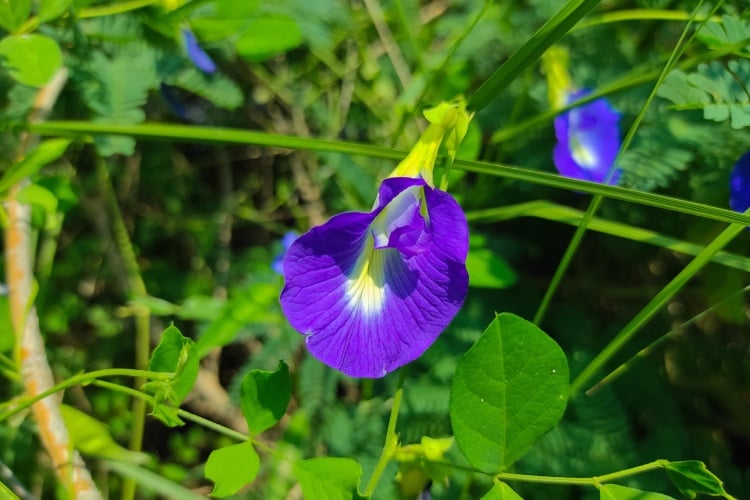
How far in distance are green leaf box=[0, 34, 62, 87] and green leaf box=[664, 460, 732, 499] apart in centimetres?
79

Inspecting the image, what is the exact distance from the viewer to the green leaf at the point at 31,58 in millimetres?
852

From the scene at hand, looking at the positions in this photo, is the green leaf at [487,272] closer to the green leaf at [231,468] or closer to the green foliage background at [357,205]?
the green foliage background at [357,205]

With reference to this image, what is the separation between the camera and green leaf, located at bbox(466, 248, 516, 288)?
39.5 inches

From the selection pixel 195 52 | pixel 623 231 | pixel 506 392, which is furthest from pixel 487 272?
pixel 195 52

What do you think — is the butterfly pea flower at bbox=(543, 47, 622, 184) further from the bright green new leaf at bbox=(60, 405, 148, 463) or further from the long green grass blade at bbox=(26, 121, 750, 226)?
the bright green new leaf at bbox=(60, 405, 148, 463)

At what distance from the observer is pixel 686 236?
115 centimetres

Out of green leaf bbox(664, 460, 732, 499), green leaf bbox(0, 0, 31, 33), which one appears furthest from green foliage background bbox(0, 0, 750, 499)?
green leaf bbox(664, 460, 732, 499)

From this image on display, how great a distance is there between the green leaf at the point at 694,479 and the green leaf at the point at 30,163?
2.56 feet

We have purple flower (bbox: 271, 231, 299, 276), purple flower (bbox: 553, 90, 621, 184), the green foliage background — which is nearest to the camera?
the green foliage background

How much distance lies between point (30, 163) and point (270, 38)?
1.26 feet

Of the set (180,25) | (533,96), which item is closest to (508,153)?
(533,96)

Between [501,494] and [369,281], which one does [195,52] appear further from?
[501,494]

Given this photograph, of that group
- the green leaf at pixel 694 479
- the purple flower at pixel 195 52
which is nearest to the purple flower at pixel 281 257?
the purple flower at pixel 195 52

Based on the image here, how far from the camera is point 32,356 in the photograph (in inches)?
37.7
